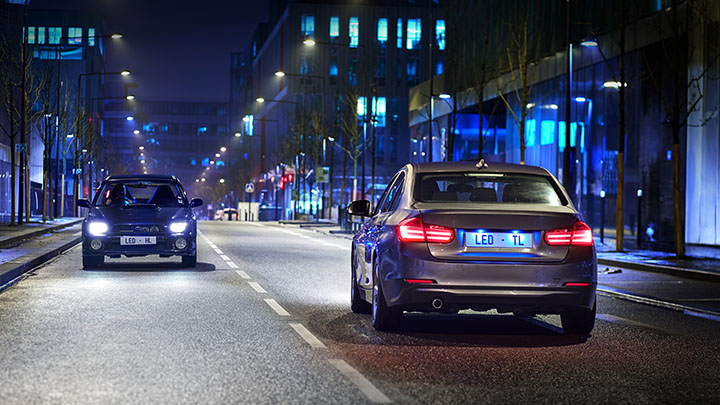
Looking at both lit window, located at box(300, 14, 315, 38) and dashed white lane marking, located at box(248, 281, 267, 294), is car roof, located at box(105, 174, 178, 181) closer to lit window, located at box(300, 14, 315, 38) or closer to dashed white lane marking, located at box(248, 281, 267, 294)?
dashed white lane marking, located at box(248, 281, 267, 294)

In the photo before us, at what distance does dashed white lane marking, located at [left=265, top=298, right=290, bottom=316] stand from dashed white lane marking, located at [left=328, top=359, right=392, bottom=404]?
3709 mm

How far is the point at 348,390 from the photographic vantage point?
23.4 feet

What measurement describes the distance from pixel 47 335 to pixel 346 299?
4969mm

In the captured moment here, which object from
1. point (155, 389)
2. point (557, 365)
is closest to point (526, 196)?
point (557, 365)

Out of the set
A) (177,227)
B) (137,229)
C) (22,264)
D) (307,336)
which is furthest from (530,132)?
(307,336)

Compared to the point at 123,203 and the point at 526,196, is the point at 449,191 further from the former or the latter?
the point at 123,203

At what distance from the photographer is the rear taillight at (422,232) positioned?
9562mm

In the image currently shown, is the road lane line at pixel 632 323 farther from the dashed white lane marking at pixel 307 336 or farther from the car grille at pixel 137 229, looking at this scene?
the car grille at pixel 137 229

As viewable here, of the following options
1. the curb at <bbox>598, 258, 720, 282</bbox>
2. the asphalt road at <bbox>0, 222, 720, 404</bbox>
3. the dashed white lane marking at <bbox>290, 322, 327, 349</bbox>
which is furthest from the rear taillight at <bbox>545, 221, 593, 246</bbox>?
the curb at <bbox>598, 258, 720, 282</bbox>

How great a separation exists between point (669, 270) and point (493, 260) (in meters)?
13.1

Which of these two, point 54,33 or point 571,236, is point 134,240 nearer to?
point 571,236

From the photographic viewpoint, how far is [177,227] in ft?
63.8

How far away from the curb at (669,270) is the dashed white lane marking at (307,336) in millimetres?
11259

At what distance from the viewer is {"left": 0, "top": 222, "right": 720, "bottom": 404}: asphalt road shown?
7.12 metres
